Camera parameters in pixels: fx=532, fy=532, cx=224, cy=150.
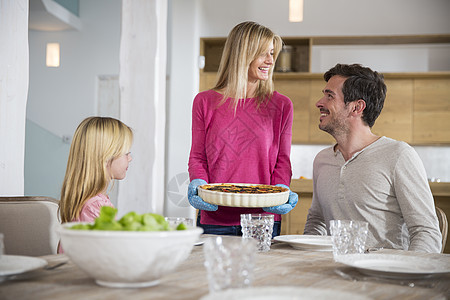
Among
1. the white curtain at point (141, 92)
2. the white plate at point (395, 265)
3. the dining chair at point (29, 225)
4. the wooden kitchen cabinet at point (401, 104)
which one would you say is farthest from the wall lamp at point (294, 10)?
the white plate at point (395, 265)

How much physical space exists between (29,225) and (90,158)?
30cm

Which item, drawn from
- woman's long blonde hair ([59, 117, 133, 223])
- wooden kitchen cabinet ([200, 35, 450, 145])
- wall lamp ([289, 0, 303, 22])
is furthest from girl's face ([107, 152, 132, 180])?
wooden kitchen cabinet ([200, 35, 450, 145])

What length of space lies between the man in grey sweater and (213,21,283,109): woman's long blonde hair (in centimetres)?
31

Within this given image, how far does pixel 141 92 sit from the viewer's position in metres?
3.40

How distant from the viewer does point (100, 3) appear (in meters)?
7.12

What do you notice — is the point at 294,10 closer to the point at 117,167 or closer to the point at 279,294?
the point at 117,167

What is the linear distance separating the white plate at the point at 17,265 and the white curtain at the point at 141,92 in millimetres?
2289

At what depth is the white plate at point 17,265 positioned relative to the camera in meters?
0.96

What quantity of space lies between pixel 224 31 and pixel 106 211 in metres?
5.48

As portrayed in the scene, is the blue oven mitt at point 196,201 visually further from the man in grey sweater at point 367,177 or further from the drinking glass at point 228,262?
→ the drinking glass at point 228,262

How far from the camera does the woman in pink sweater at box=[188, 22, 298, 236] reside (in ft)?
6.82

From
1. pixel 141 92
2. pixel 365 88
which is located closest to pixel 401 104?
pixel 141 92

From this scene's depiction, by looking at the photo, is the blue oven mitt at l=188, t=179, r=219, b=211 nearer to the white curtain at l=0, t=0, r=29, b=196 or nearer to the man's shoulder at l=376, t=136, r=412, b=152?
the man's shoulder at l=376, t=136, r=412, b=152

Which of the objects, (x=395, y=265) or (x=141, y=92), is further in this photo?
(x=141, y=92)
